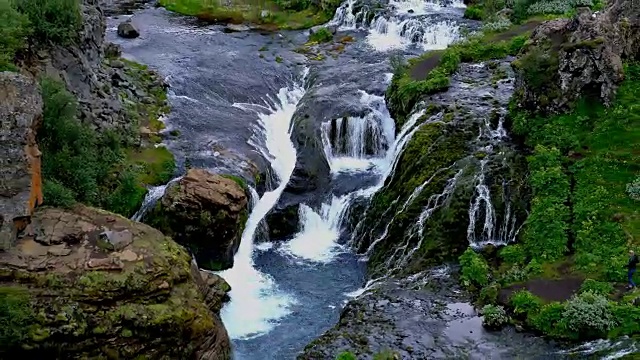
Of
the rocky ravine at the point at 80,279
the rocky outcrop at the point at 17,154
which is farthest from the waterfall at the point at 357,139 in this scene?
the rocky outcrop at the point at 17,154

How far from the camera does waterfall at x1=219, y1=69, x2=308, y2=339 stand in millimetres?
24469

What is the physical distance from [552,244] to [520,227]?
1.70 metres

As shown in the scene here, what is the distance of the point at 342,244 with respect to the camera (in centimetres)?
3017

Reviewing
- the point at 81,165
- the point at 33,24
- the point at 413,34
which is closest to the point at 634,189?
the point at 81,165

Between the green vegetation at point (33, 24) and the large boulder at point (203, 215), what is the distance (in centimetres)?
733

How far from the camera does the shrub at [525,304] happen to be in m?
21.1

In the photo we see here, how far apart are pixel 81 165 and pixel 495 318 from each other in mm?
14987

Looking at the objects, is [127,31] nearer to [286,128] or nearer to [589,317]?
[286,128]

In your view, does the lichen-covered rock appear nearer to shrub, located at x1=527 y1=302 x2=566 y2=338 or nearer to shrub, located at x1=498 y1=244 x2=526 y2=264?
shrub, located at x1=527 y1=302 x2=566 y2=338

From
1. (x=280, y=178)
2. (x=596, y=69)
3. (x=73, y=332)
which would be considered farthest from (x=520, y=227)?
(x=73, y=332)

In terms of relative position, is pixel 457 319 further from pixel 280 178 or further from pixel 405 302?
pixel 280 178

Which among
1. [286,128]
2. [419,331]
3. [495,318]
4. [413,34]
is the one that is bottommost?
[419,331]

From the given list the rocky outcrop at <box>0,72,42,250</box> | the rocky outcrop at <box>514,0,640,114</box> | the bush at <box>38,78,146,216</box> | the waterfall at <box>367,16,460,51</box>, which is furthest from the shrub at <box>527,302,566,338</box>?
the waterfall at <box>367,16,460,51</box>

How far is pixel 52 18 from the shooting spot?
28.4 metres
